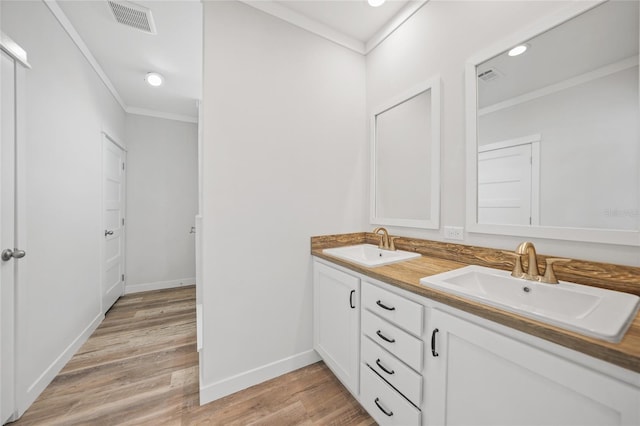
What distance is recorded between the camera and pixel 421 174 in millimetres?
1730

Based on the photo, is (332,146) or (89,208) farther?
(89,208)

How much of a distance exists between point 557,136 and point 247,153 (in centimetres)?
166

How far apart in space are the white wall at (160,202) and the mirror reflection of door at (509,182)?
148 inches

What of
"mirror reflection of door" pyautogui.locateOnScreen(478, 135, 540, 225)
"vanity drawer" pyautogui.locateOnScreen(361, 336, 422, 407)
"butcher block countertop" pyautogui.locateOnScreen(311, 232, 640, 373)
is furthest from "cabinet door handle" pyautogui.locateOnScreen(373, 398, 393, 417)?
"mirror reflection of door" pyautogui.locateOnScreen(478, 135, 540, 225)

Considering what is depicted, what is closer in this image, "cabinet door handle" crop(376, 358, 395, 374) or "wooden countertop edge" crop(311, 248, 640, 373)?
"wooden countertop edge" crop(311, 248, 640, 373)

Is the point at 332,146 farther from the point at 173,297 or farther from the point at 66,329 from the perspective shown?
the point at 173,297

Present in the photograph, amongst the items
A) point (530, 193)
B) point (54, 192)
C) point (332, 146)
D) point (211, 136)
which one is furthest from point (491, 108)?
point (54, 192)

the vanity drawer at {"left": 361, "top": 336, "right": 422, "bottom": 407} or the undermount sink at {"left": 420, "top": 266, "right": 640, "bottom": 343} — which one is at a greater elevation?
the undermount sink at {"left": 420, "top": 266, "right": 640, "bottom": 343}

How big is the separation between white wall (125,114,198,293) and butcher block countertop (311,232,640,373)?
2.79 metres

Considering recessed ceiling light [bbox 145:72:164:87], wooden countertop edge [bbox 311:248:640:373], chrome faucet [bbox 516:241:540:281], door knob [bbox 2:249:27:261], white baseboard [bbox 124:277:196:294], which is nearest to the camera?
wooden countertop edge [bbox 311:248:640:373]

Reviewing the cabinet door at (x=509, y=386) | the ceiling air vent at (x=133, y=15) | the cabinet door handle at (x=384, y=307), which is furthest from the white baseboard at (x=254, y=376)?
the ceiling air vent at (x=133, y=15)

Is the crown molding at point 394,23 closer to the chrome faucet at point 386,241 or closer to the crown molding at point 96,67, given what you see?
the chrome faucet at point 386,241

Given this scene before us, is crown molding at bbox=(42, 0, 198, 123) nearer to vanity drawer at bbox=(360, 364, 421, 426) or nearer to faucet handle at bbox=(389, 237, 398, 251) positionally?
faucet handle at bbox=(389, 237, 398, 251)

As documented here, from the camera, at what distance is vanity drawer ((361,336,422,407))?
41.3 inches
